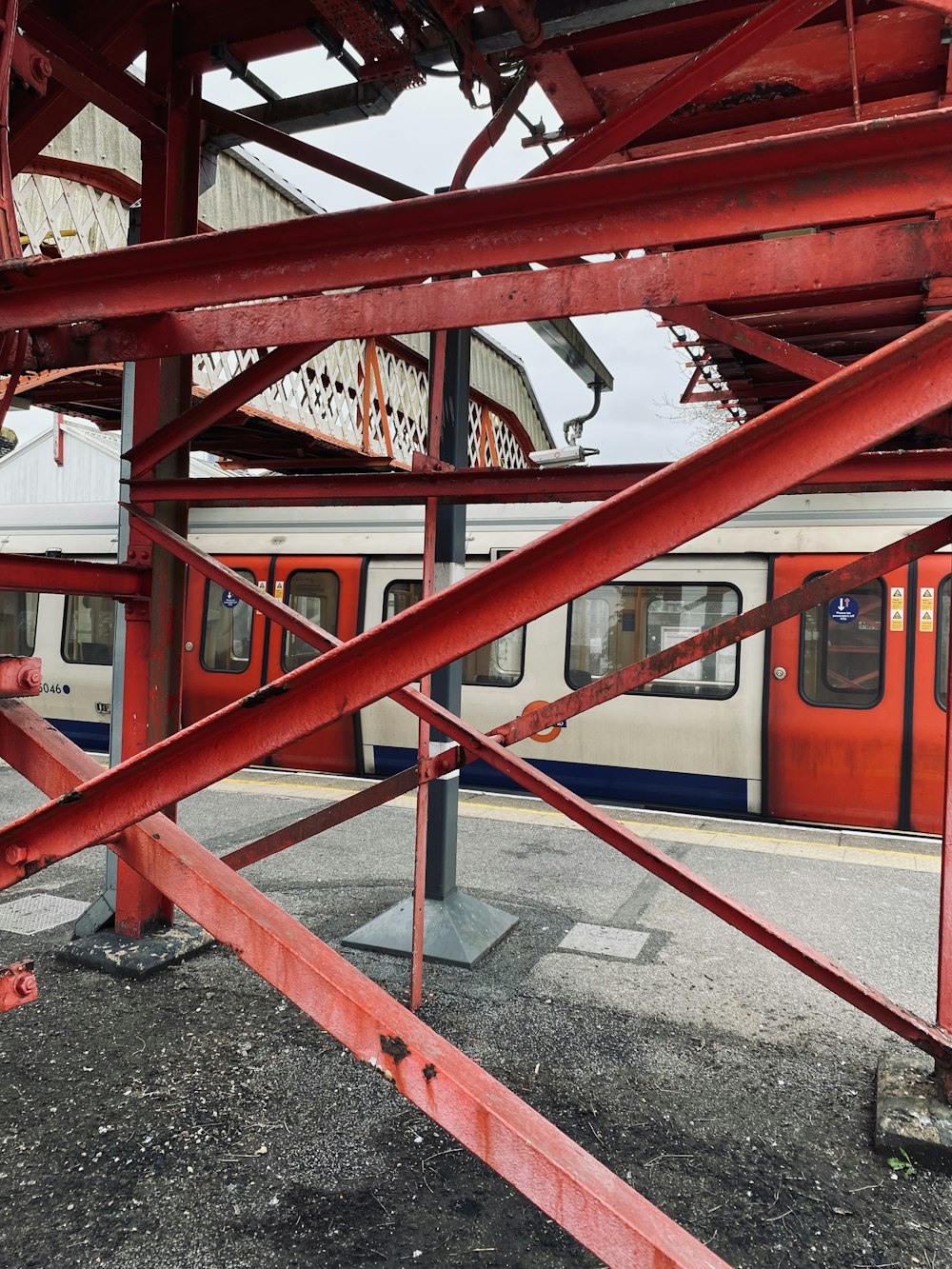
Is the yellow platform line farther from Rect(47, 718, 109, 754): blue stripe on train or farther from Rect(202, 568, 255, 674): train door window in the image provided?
Rect(47, 718, 109, 754): blue stripe on train

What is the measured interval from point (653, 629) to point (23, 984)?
5925 millimetres

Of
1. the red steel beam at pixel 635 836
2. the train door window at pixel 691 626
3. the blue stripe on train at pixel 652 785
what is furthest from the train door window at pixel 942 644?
the red steel beam at pixel 635 836

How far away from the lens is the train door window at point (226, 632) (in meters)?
9.06

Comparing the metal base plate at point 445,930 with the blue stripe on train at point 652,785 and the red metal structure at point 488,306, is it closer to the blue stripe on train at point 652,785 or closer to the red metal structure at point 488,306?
the red metal structure at point 488,306

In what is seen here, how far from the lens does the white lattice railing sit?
692 centimetres

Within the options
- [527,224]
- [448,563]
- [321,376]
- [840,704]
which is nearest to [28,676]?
[527,224]

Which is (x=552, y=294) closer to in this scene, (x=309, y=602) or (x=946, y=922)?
(x=946, y=922)

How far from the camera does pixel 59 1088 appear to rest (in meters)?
3.13

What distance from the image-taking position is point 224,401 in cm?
339

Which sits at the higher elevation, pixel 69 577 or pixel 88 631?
pixel 69 577

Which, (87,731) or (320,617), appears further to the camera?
(87,731)

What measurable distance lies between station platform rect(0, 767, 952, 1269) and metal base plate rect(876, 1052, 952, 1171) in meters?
0.07

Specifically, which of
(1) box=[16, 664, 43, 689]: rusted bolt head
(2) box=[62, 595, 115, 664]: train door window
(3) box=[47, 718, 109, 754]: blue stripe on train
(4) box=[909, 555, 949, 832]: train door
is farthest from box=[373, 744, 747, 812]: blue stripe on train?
(1) box=[16, 664, 43, 689]: rusted bolt head

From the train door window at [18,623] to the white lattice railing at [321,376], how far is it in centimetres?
342
